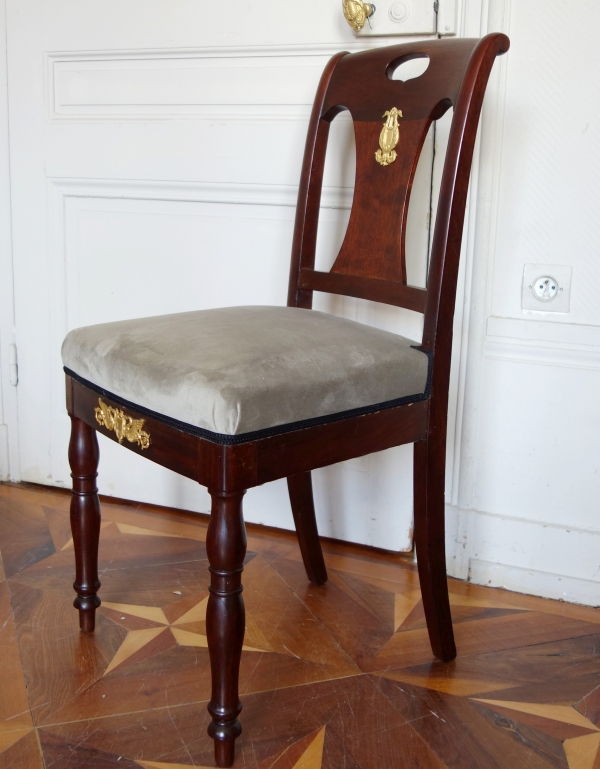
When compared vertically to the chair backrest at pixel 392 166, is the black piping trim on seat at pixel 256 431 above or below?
below

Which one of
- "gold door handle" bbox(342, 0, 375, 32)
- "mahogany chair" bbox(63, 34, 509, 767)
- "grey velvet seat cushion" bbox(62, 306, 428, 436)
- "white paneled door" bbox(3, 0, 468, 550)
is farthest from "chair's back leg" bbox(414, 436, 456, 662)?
"gold door handle" bbox(342, 0, 375, 32)

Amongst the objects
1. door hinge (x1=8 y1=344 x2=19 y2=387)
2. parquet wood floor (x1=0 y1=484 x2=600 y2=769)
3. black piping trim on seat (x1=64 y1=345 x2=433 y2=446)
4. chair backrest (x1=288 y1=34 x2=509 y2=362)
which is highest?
chair backrest (x1=288 y1=34 x2=509 y2=362)

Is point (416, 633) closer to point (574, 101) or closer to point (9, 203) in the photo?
point (574, 101)

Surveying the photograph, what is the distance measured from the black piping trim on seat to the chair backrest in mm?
77

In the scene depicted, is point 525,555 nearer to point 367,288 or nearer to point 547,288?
point 547,288

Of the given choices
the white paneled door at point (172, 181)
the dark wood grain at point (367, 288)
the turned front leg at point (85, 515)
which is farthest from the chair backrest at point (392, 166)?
the turned front leg at point (85, 515)

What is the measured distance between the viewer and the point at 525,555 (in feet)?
5.18

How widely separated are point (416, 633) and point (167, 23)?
1303 mm

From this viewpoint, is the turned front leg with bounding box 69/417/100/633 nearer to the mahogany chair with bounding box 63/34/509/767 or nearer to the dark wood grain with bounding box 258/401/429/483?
the mahogany chair with bounding box 63/34/509/767

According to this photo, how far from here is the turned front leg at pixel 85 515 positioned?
4.21 feet

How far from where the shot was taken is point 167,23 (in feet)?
5.49

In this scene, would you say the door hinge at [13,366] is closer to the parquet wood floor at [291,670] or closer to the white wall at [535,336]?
the parquet wood floor at [291,670]

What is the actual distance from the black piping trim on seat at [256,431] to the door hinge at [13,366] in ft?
2.55

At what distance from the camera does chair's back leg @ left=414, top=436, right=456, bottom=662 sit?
1.23 m
